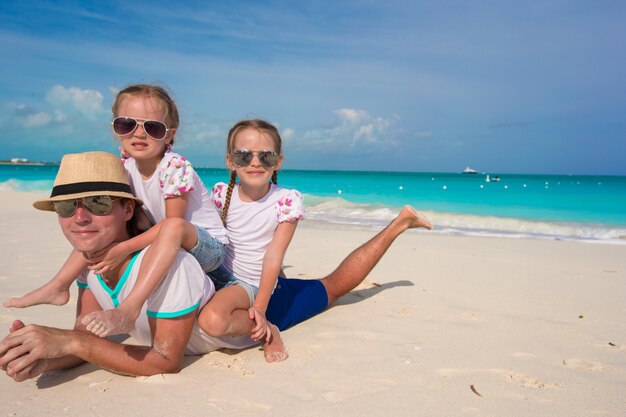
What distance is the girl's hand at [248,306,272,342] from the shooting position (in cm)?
300

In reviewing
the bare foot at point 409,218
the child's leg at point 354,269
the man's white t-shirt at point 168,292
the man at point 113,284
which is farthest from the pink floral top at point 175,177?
the bare foot at point 409,218

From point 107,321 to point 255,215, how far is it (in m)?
1.47

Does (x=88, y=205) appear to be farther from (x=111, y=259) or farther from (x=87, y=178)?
(x=111, y=259)

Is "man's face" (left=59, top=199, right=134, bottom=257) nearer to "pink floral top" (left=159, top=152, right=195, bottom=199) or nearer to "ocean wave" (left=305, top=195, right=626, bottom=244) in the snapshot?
"pink floral top" (left=159, top=152, right=195, bottom=199)

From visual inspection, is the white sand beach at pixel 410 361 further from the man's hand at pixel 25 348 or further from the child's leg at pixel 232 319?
the man's hand at pixel 25 348

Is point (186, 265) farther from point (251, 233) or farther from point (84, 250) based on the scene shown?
point (251, 233)

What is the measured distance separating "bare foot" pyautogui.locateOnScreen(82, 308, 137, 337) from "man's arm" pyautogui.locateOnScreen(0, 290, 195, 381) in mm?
214

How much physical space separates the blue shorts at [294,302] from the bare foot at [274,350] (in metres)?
0.41

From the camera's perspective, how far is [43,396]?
2.47 m

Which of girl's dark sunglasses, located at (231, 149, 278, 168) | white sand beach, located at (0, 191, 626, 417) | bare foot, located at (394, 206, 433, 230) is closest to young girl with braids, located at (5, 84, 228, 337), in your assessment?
girl's dark sunglasses, located at (231, 149, 278, 168)

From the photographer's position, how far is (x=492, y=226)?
44.4 feet

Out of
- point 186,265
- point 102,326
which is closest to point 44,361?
point 102,326

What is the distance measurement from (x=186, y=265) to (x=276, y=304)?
109 cm

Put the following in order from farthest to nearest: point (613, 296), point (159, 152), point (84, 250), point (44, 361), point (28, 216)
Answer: point (28, 216) < point (613, 296) < point (159, 152) < point (84, 250) < point (44, 361)
